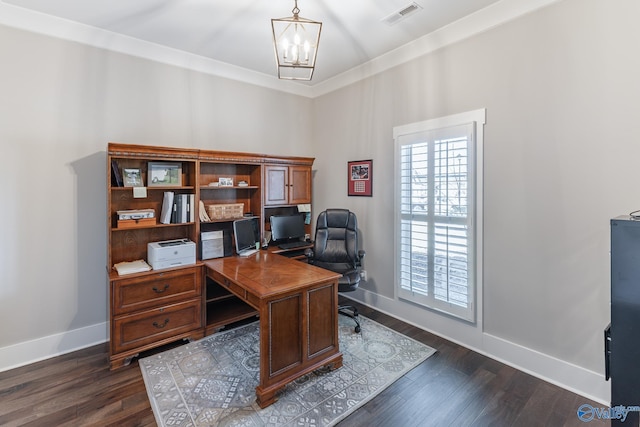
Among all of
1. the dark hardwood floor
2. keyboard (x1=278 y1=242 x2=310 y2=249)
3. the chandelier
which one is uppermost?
the chandelier

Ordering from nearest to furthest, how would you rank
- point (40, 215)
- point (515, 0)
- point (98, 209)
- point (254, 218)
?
1. point (515, 0)
2. point (40, 215)
3. point (98, 209)
4. point (254, 218)

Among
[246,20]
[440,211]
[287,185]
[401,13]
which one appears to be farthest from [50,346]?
[401,13]

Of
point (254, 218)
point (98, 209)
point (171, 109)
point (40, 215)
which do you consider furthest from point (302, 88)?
point (40, 215)

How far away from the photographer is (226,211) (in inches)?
129

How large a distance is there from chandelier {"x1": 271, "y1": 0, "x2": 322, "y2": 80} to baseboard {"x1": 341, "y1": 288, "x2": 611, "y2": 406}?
2.66 meters

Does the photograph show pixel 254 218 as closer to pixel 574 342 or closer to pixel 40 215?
pixel 40 215

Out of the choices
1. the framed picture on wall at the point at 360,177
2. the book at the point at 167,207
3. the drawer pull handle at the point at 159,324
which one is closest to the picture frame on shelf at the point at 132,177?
the book at the point at 167,207

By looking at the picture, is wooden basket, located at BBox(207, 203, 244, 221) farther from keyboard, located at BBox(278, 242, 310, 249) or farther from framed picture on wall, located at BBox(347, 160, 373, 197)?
framed picture on wall, located at BBox(347, 160, 373, 197)

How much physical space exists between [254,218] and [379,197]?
1513 mm

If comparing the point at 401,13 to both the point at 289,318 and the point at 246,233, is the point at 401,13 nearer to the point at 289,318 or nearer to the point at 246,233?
the point at 246,233

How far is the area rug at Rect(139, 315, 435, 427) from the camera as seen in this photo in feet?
6.27

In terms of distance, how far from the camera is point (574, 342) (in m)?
2.17

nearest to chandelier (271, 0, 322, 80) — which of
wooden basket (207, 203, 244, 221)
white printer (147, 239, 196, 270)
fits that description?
wooden basket (207, 203, 244, 221)

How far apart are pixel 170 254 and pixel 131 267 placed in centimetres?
33
